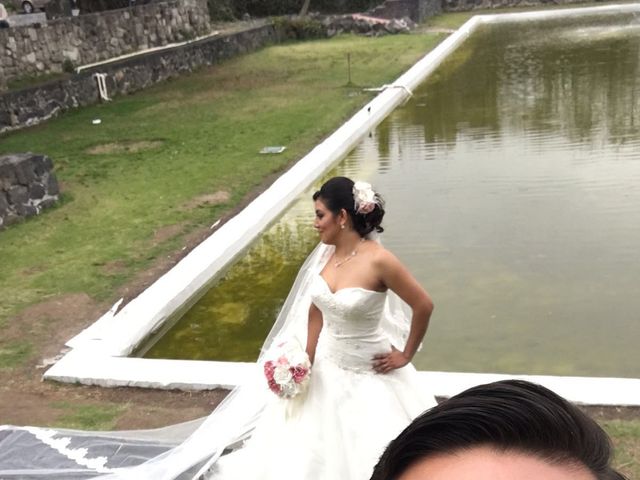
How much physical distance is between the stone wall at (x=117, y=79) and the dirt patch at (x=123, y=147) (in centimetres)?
282

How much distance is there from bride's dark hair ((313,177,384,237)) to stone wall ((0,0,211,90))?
43.4 feet

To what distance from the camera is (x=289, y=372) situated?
3.43 m

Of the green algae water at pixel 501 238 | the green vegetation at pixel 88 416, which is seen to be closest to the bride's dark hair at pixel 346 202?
A: the green algae water at pixel 501 238

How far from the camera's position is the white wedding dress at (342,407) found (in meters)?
3.41

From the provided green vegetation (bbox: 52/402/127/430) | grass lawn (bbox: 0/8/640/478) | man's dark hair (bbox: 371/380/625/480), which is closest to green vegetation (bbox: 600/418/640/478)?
grass lawn (bbox: 0/8/640/478)

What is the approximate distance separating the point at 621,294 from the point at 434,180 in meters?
3.84

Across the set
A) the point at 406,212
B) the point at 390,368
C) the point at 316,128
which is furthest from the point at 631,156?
the point at 390,368

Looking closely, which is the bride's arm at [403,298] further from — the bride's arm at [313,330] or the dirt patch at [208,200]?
the dirt patch at [208,200]

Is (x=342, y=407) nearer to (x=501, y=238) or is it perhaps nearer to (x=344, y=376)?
(x=344, y=376)

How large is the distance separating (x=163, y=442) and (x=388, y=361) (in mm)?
1514

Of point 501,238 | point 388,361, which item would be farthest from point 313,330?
point 501,238

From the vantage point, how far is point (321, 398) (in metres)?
3.52

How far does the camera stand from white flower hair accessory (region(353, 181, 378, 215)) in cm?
338

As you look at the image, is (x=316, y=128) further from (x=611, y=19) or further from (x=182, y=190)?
(x=611, y=19)
